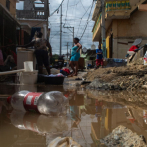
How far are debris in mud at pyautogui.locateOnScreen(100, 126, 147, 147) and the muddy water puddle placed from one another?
0.08 m

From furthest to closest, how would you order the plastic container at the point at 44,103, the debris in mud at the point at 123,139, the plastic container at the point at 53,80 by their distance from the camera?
the plastic container at the point at 53,80 < the plastic container at the point at 44,103 < the debris in mud at the point at 123,139

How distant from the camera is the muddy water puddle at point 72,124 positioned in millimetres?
1473

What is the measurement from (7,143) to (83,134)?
25.1 inches

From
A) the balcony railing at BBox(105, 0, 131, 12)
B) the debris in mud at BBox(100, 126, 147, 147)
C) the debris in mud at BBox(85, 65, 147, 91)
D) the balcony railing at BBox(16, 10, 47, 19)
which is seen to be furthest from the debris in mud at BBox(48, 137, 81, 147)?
the balcony railing at BBox(16, 10, 47, 19)

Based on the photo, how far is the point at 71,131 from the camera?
166 centimetres

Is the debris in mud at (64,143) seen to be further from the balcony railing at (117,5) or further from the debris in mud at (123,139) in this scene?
the balcony railing at (117,5)

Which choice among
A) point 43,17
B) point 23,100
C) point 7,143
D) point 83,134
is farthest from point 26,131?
point 43,17

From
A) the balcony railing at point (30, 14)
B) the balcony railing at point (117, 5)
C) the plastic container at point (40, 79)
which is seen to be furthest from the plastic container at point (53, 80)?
the balcony railing at point (30, 14)

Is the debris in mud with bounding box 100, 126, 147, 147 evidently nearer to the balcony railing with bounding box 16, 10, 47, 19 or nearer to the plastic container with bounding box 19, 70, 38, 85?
the plastic container with bounding box 19, 70, 38, 85

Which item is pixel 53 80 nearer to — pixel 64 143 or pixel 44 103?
pixel 44 103

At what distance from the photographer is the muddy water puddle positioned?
58.0 inches

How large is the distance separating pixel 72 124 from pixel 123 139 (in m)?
0.65

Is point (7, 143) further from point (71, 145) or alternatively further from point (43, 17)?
point (43, 17)

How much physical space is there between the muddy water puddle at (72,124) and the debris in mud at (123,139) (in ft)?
0.26
